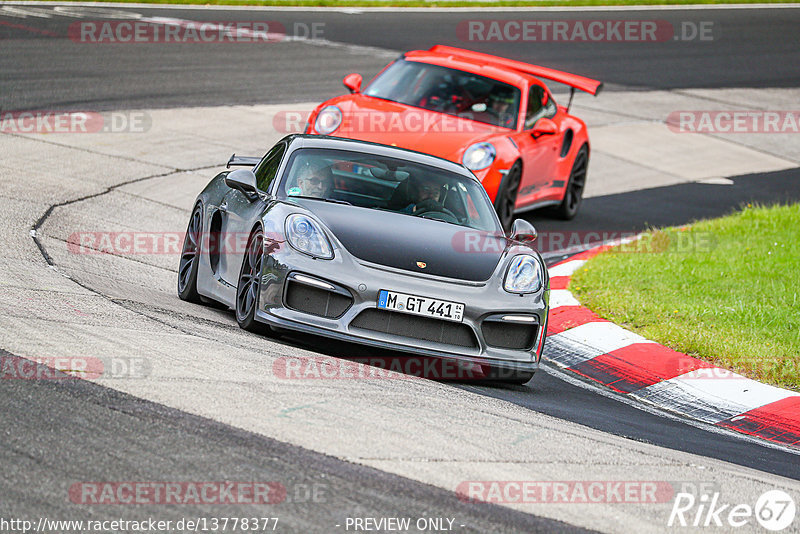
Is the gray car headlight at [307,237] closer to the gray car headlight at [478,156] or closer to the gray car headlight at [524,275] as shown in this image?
the gray car headlight at [524,275]

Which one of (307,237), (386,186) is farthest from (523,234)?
(307,237)

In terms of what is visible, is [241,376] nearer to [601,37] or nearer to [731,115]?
[731,115]

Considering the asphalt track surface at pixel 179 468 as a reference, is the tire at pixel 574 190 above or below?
below

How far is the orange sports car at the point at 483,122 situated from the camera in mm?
10938

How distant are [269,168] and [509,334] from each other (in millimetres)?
2192

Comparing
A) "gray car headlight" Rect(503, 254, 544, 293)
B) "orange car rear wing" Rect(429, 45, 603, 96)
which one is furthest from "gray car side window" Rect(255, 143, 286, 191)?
"orange car rear wing" Rect(429, 45, 603, 96)

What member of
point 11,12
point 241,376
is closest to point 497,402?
point 241,376

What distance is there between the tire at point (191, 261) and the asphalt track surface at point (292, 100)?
4.83 feet

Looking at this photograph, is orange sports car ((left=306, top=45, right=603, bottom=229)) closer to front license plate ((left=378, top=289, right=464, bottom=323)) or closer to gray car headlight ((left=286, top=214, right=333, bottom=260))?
gray car headlight ((left=286, top=214, right=333, bottom=260))

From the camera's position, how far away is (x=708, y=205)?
47.9 ft

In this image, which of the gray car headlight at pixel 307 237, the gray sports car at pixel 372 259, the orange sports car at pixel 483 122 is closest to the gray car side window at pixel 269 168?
the gray sports car at pixel 372 259

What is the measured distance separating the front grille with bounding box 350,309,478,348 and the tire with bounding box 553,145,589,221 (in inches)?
276

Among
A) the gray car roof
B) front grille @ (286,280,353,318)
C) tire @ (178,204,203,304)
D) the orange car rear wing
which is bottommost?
tire @ (178,204,203,304)

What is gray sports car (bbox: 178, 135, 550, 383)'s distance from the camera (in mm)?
6281
